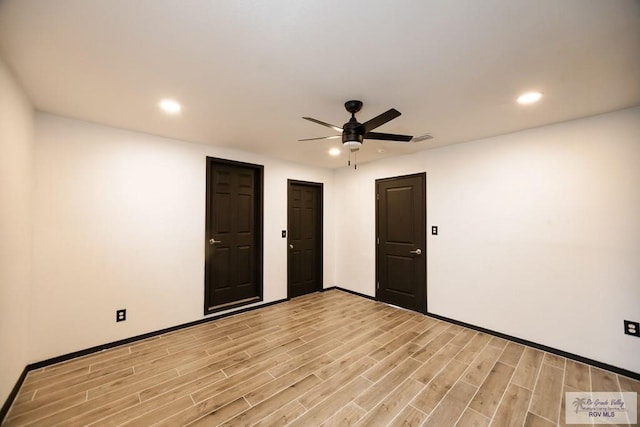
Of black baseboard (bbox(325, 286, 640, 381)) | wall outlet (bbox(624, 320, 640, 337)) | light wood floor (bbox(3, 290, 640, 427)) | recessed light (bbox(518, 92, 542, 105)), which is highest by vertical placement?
recessed light (bbox(518, 92, 542, 105))

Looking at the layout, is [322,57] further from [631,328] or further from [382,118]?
[631,328]

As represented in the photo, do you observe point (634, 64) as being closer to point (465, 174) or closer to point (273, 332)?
point (465, 174)

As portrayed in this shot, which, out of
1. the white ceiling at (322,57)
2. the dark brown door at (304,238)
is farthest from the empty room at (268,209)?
the dark brown door at (304,238)

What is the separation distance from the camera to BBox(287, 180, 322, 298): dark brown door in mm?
4634

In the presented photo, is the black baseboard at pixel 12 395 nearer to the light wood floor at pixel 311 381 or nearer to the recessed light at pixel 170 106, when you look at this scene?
the light wood floor at pixel 311 381

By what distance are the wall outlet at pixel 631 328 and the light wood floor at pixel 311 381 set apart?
413 millimetres

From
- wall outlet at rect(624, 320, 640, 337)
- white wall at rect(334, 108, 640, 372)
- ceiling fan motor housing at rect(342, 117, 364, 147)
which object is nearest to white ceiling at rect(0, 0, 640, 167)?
ceiling fan motor housing at rect(342, 117, 364, 147)

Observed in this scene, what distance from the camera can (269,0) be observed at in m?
1.24

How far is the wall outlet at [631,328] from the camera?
90.6 inches

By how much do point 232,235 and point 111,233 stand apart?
1461 millimetres

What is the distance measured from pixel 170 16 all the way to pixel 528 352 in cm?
422

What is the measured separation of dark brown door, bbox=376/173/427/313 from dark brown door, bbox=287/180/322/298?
1.22 metres

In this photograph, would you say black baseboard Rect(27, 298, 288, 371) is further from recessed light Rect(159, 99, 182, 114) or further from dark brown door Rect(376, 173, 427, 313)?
recessed light Rect(159, 99, 182, 114)

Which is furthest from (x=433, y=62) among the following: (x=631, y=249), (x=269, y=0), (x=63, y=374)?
(x=63, y=374)
